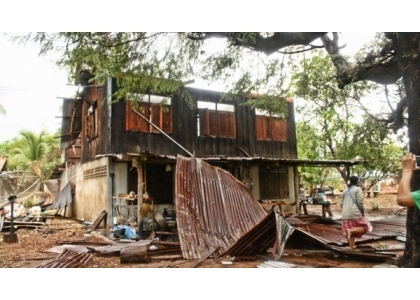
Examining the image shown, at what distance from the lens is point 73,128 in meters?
10.9

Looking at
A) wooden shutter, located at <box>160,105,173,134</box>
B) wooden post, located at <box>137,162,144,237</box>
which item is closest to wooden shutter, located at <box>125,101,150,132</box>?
wooden shutter, located at <box>160,105,173,134</box>

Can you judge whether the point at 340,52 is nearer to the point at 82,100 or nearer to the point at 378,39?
the point at 378,39

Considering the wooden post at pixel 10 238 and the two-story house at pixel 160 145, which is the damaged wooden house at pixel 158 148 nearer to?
the two-story house at pixel 160 145

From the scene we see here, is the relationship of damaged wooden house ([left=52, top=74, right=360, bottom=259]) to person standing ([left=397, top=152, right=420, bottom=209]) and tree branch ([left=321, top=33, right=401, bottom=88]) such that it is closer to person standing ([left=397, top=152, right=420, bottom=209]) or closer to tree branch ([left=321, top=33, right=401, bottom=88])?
tree branch ([left=321, top=33, right=401, bottom=88])

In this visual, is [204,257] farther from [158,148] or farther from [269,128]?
[269,128]

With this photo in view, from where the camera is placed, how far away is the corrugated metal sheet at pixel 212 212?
15.0 feet

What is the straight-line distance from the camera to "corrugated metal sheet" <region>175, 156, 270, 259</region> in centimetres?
458

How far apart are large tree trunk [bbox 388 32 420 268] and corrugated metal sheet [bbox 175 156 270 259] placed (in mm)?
1546

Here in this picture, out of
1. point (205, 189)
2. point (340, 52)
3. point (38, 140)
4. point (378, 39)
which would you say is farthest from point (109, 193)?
point (38, 140)

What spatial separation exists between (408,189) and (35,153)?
57.2ft

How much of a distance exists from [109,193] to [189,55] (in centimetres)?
460

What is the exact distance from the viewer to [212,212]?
514 cm

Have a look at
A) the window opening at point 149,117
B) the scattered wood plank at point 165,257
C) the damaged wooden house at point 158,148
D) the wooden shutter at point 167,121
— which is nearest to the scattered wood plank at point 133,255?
the scattered wood plank at point 165,257

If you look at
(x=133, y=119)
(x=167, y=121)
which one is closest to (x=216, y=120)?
(x=167, y=121)
